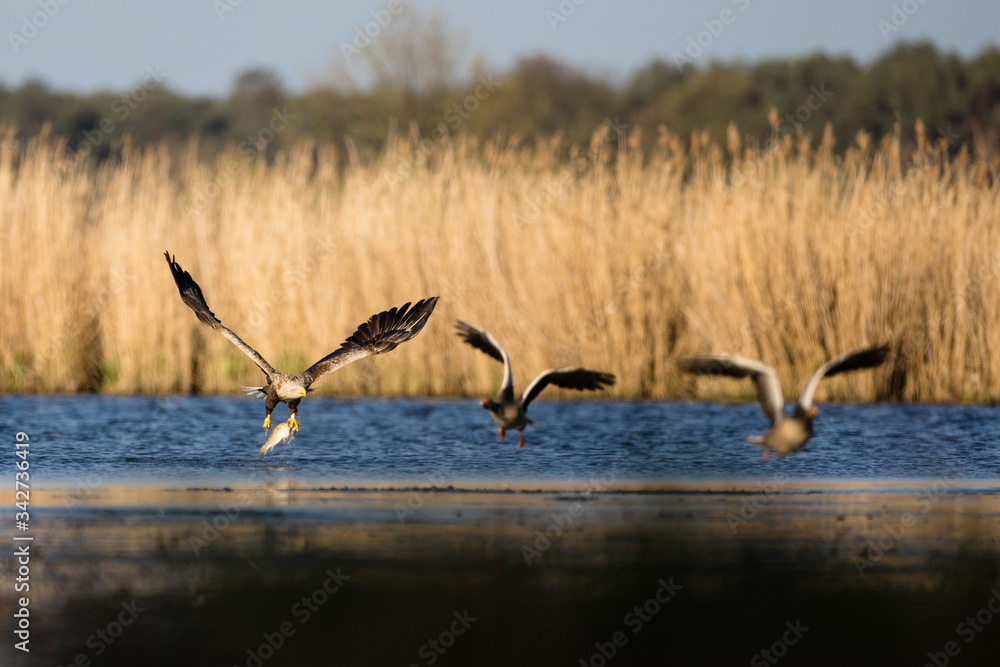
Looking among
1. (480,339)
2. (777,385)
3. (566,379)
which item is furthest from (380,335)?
(777,385)

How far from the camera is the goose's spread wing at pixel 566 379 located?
9.27 metres

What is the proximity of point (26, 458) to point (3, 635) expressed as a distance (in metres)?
4.94

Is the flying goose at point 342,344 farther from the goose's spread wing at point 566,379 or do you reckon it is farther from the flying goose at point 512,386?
the goose's spread wing at point 566,379

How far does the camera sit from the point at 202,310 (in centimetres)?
922

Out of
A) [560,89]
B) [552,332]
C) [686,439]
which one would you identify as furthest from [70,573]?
[560,89]

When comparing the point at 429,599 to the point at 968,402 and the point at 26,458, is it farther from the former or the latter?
the point at 968,402

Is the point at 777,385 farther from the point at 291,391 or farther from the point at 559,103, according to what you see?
the point at 559,103

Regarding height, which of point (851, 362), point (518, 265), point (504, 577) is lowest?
point (504, 577)

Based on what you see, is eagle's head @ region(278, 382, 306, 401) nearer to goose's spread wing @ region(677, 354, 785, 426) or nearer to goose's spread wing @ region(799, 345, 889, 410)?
goose's spread wing @ region(677, 354, 785, 426)

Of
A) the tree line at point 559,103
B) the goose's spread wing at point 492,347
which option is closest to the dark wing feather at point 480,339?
the goose's spread wing at point 492,347

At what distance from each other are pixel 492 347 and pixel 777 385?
2.25 metres

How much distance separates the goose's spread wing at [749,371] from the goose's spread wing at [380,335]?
2.12 meters

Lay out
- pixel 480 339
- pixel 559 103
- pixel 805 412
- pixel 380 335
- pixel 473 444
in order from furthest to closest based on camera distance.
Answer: pixel 559 103, pixel 473 444, pixel 480 339, pixel 380 335, pixel 805 412

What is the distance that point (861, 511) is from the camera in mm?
7504
